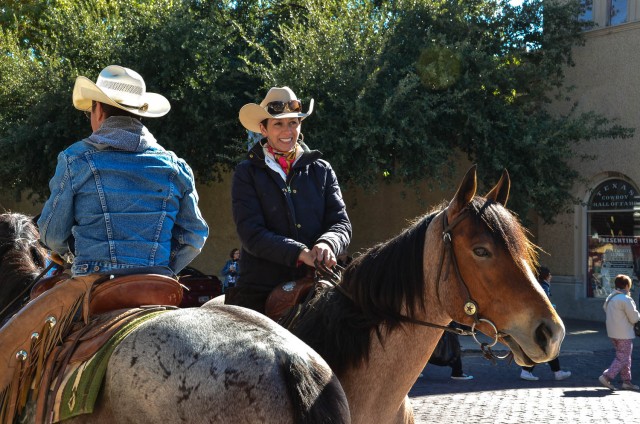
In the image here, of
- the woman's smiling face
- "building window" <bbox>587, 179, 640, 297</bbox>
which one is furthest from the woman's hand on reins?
"building window" <bbox>587, 179, 640, 297</bbox>

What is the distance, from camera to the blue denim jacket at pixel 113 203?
10.9ft

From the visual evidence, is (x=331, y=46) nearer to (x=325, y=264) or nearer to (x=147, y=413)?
(x=325, y=264)

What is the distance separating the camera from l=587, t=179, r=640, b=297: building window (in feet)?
61.5

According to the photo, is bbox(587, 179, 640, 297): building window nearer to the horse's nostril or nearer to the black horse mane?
the black horse mane

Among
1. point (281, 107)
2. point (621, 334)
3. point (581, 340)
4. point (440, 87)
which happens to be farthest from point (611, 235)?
point (281, 107)

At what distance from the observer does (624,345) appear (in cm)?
1147

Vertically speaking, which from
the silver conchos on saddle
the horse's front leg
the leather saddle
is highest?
the leather saddle

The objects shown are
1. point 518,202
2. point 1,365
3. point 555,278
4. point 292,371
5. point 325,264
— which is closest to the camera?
point 292,371

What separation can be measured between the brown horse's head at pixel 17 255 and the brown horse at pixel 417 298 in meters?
2.36

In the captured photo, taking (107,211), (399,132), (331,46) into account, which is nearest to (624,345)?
(399,132)

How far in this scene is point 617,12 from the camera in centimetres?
1909

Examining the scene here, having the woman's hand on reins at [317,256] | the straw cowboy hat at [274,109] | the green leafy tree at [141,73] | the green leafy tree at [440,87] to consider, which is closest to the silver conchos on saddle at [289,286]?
the woman's hand on reins at [317,256]

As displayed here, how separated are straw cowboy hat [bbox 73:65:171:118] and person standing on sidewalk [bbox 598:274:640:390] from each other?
9359 millimetres

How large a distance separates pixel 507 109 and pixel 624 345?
7512mm
